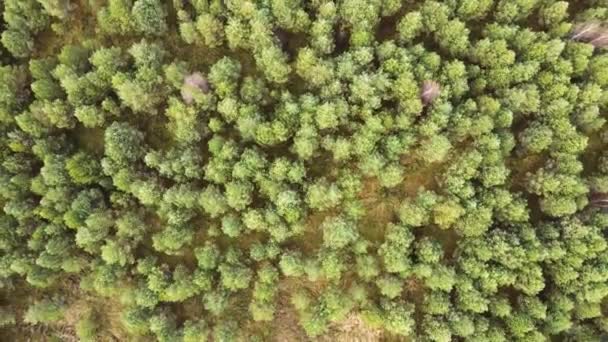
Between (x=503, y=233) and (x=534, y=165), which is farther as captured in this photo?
(x=534, y=165)

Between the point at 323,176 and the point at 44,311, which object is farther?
the point at 323,176

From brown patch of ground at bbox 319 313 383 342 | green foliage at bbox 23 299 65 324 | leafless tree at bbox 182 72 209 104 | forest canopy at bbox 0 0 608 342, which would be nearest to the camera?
forest canopy at bbox 0 0 608 342

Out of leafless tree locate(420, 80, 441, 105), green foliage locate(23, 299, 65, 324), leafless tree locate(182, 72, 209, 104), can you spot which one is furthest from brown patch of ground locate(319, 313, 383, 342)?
leafless tree locate(182, 72, 209, 104)

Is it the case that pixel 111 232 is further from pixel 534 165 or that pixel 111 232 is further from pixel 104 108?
pixel 534 165

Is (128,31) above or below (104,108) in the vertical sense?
above

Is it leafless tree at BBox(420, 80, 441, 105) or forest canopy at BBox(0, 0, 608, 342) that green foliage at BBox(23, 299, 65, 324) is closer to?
forest canopy at BBox(0, 0, 608, 342)

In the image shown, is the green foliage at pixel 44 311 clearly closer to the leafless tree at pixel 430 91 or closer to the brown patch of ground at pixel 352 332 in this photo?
the brown patch of ground at pixel 352 332

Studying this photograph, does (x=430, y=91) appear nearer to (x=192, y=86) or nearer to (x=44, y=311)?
(x=192, y=86)

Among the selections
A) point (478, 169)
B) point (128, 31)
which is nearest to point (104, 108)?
point (128, 31)

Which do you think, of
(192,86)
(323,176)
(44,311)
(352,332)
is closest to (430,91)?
(323,176)
